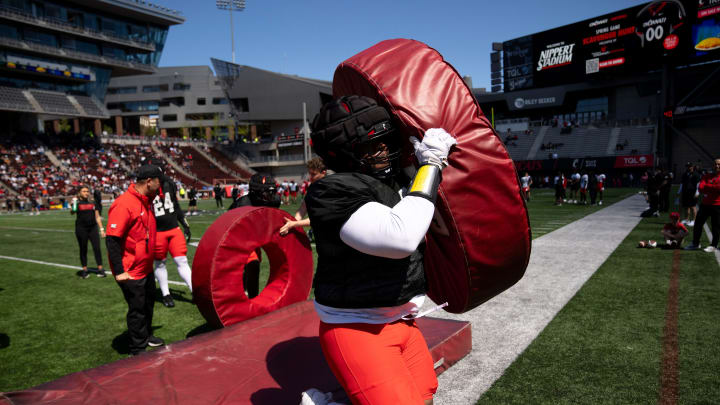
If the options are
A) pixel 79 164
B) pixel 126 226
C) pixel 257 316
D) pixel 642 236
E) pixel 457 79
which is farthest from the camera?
pixel 79 164

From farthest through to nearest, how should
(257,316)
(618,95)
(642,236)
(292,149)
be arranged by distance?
(292,149) → (618,95) → (642,236) → (257,316)

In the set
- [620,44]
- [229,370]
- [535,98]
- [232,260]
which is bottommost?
[229,370]

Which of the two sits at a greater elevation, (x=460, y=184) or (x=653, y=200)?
(x=460, y=184)

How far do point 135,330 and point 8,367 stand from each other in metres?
1.35

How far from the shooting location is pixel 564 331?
446 cm

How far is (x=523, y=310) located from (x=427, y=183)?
4.16m

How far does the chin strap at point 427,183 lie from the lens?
1592mm

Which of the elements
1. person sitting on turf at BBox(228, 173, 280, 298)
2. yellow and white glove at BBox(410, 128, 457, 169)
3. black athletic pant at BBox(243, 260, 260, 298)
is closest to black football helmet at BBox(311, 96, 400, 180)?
yellow and white glove at BBox(410, 128, 457, 169)

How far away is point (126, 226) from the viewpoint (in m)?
4.22

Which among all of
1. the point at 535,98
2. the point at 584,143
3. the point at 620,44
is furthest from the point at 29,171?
the point at 620,44

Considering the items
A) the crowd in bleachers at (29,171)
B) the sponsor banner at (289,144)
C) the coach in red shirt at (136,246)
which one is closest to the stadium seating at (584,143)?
the sponsor banner at (289,144)

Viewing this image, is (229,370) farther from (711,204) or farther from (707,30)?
(707,30)

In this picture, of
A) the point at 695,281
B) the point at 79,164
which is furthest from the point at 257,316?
the point at 79,164

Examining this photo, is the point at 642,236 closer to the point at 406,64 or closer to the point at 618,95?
the point at 406,64
